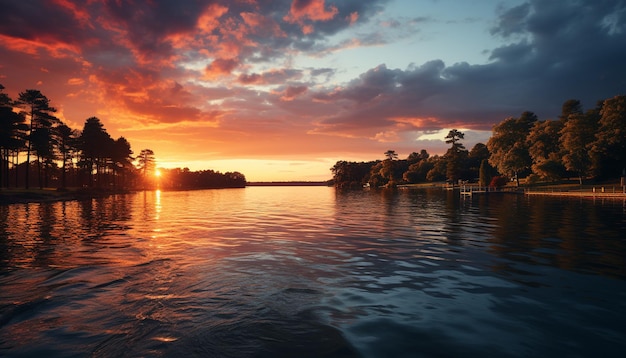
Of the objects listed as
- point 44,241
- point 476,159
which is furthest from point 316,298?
point 476,159

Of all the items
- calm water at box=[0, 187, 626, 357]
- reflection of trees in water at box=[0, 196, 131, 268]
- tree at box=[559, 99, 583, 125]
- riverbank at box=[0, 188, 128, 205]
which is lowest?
calm water at box=[0, 187, 626, 357]

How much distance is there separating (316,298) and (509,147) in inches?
4516

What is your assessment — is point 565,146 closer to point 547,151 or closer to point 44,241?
point 547,151

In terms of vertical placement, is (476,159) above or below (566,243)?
above

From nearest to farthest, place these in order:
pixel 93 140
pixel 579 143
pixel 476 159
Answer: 1. pixel 579 143
2. pixel 93 140
3. pixel 476 159

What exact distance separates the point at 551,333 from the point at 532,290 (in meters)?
3.59

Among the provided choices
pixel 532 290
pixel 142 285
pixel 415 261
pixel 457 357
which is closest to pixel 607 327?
pixel 532 290

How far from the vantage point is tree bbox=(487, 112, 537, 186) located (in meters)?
96.7

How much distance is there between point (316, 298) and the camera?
Answer: 10.5 metres

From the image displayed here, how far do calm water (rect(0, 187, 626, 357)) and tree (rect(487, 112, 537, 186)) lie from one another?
283 feet

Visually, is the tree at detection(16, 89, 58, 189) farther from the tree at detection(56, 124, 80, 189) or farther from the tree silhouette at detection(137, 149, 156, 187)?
the tree silhouette at detection(137, 149, 156, 187)

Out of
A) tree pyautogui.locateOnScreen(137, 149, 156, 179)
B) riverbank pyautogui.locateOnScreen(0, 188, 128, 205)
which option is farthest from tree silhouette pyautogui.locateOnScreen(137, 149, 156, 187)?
riverbank pyautogui.locateOnScreen(0, 188, 128, 205)

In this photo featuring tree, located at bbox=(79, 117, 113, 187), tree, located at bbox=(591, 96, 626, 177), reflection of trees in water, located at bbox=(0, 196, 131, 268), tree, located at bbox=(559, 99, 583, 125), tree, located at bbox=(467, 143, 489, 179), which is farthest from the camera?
tree, located at bbox=(467, 143, 489, 179)

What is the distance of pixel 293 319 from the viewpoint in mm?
8867
